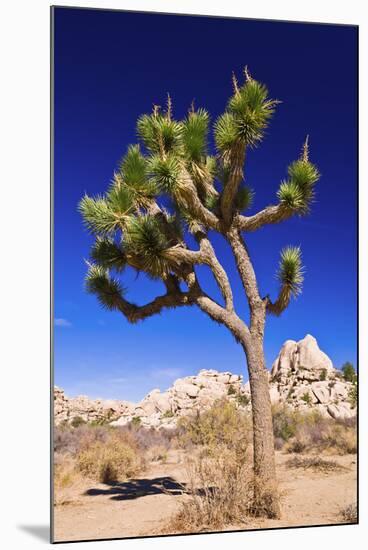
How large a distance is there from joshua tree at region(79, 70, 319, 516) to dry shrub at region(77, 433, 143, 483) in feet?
7.52

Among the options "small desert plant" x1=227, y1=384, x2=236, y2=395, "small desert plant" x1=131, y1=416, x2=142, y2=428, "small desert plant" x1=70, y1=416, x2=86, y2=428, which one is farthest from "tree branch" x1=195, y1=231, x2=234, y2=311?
"small desert plant" x1=131, y1=416, x2=142, y2=428

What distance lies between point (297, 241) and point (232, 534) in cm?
423

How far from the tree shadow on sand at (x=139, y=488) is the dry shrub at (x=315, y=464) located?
1.68 meters

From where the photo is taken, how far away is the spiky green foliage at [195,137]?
809 centimetres

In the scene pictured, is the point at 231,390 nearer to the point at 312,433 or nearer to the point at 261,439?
the point at 312,433

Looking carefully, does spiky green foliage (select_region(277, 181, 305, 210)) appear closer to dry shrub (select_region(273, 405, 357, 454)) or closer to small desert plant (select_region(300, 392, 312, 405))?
dry shrub (select_region(273, 405, 357, 454))

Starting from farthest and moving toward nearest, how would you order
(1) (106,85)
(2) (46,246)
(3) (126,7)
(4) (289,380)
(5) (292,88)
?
1. (4) (289,380)
2. (5) (292,88)
3. (1) (106,85)
4. (3) (126,7)
5. (2) (46,246)

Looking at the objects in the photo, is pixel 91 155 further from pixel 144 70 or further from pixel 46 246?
pixel 46 246

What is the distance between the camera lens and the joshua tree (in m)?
7.91

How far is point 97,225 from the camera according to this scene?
26.2 ft

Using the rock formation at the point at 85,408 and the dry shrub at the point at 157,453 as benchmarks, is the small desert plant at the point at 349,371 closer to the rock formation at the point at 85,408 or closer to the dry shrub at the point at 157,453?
the dry shrub at the point at 157,453

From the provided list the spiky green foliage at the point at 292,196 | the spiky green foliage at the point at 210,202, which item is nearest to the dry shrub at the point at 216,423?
the spiky green foliage at the point at 210,202
